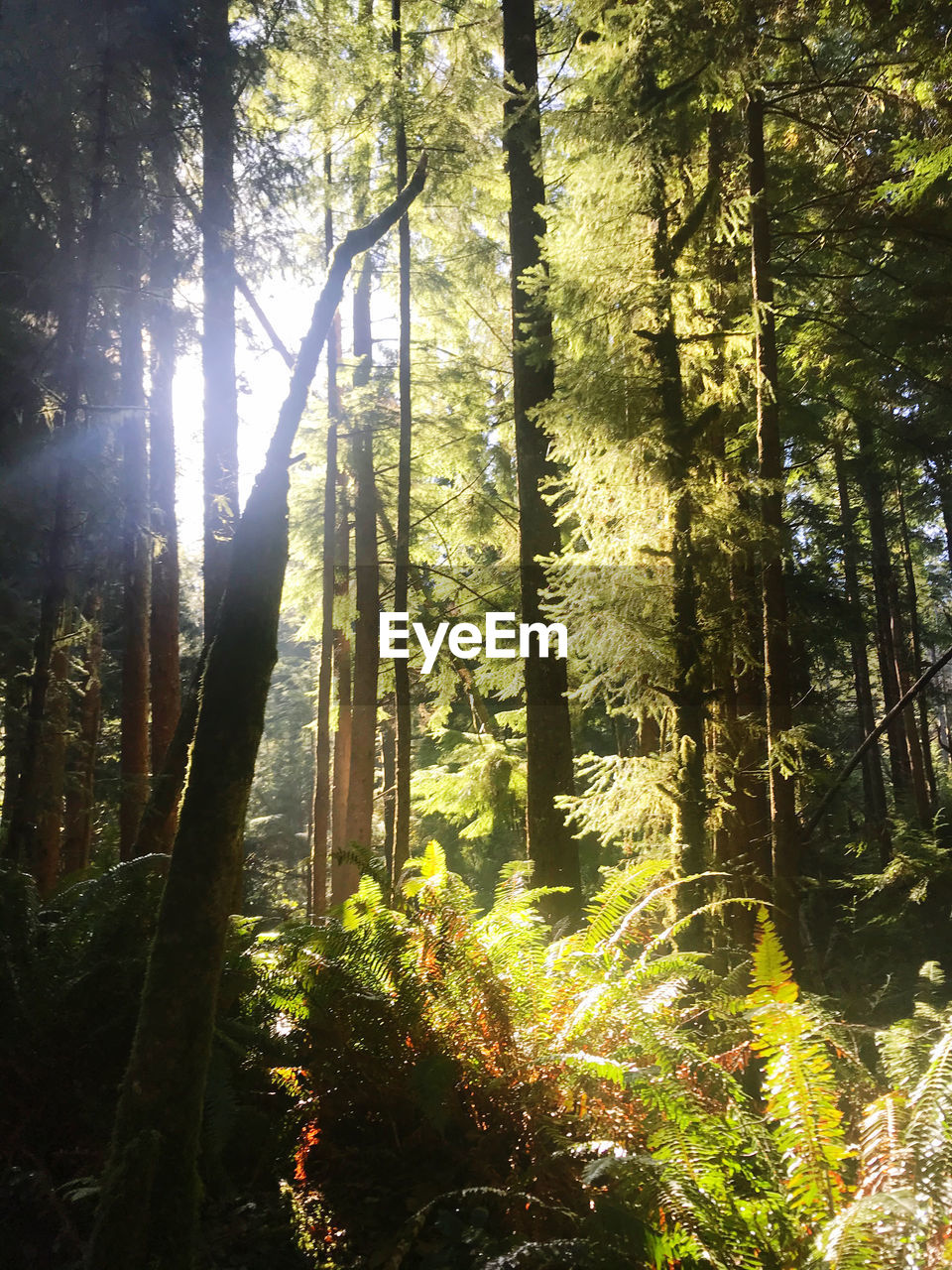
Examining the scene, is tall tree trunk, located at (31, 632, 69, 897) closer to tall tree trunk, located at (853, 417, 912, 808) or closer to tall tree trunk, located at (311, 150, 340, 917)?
tall tree trunk, located at (311, 150, 340, 917)

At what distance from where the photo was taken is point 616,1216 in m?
2.24

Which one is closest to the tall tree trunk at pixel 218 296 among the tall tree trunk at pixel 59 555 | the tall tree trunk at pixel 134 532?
the tall tree trunk at pixel 59 555

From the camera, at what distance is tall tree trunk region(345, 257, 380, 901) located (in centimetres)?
1171

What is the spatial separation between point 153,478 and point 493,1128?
8.62 m

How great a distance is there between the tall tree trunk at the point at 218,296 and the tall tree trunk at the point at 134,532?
1061 millimetres

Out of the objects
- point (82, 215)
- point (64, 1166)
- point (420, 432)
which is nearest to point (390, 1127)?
point (64, 1166)

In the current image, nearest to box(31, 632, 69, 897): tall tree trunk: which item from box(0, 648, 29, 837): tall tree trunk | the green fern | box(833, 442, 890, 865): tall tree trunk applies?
box(0, 648, 29, 837): tall tree trunk

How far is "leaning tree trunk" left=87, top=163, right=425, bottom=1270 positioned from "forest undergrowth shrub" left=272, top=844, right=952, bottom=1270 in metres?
0.73

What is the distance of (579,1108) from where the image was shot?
307cm

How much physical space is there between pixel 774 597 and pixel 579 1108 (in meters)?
3.96

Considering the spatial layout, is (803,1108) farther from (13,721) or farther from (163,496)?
(163,496)

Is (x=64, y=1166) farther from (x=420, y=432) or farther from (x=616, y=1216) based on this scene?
(x=420, y=432)

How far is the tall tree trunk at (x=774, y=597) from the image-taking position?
18.4 ft

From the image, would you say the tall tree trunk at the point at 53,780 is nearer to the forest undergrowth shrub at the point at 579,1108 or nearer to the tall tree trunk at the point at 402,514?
the tall tree trunk at the point at 402,514
